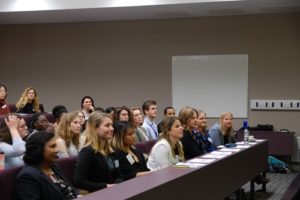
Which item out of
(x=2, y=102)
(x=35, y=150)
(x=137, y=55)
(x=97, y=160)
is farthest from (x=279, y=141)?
(x=35, y=150)

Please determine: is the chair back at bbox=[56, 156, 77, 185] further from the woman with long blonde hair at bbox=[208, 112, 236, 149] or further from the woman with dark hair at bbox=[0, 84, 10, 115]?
the woman with dark hair at bbox=[0, 84, 10, 115]

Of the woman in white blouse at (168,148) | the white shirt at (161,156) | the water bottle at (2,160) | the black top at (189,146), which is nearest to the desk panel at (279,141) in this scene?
the black top at (189,146)

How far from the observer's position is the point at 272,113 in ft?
32.2

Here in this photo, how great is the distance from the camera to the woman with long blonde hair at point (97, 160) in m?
3.73

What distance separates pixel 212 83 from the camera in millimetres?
A: 10164

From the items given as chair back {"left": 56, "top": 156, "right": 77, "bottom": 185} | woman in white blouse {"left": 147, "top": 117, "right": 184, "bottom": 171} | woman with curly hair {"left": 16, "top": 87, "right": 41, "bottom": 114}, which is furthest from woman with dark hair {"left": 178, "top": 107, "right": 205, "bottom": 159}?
woman with curly hair {"left": 16, "top": 87, "right": 41, "bottom": 114}

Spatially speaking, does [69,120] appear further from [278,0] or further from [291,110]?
[291,110]

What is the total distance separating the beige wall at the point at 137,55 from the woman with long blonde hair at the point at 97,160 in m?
6.45

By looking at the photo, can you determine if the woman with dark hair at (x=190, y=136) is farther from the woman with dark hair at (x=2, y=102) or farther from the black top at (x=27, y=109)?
the black top at (x=27, y=109)

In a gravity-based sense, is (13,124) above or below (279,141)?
above

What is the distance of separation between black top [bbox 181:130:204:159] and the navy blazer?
2570mm

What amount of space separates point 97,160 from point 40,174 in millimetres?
865

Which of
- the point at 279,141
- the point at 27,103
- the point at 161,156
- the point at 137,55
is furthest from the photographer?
the point at 137,55

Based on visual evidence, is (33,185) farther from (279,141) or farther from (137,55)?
(137,55)
